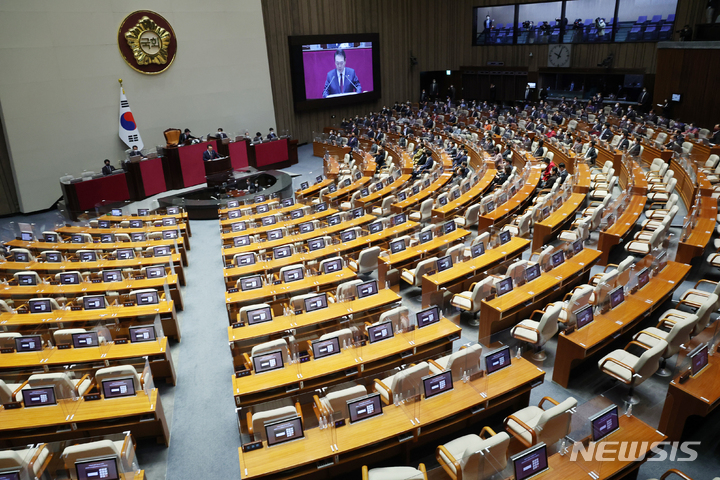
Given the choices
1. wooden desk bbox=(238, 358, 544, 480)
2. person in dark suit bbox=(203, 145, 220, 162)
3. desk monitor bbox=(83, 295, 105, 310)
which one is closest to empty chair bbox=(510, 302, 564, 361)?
wooden desk bbox=(238, 358, 544, 480)

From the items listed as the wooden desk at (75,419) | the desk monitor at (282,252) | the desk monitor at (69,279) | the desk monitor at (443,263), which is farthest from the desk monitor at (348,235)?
the wooden desk at (75,419)

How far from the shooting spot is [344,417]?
15.9ft

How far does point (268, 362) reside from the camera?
5703mm

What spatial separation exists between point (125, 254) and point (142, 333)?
12.8 ft

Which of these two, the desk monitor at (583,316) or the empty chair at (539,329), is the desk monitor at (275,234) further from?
the desk monitor at (583,316)

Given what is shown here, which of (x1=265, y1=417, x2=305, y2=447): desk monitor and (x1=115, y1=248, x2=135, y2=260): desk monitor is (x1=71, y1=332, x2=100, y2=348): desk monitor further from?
(x1=115, y1=248, x2=135, y2=260): desk monitor

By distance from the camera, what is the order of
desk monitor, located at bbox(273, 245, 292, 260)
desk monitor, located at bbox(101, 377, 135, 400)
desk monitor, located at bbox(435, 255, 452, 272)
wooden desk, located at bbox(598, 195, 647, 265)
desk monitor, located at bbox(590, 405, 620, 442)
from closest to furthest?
desk monitor, located at bbox(590, 405, 620, 442) → desk monitor, located at bbox(101, 377, 135, 400) → desk monitor, located at bbox(435, 255, 452, 272) → wooden desk, located at bbox(598, 195, 647, 265) → desk monitor, located at bbox(273, 245, 292, 260)

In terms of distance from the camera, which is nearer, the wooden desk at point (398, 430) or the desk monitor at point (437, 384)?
the wooden desk at point (398, 430)

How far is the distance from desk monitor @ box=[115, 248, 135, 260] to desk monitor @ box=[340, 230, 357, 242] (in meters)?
4.21

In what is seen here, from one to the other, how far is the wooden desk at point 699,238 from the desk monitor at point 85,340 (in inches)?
350

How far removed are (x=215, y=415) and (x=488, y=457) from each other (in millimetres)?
3526

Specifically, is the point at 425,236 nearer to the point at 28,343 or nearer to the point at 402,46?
the point at 28,343

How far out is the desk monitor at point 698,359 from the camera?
503 centimetres

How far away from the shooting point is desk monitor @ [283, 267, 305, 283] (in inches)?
323
